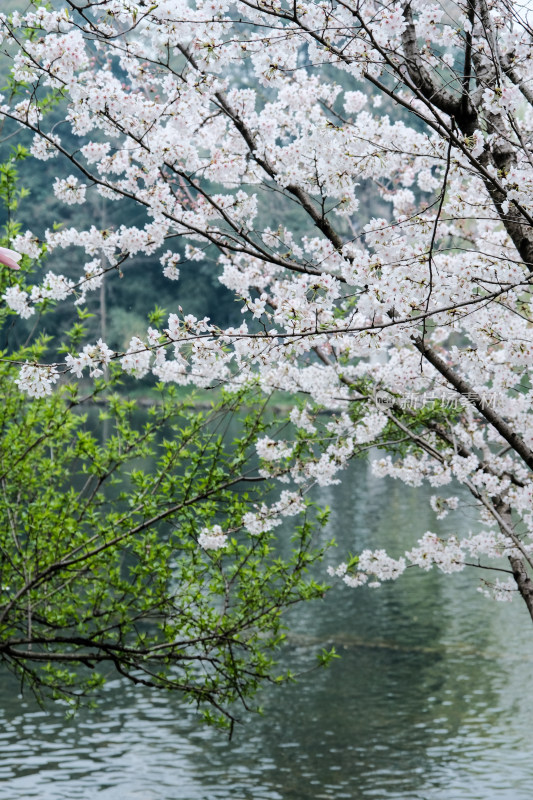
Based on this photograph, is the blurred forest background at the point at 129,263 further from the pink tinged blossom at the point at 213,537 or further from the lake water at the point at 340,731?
the pink tinged blossom at the point at 213,537

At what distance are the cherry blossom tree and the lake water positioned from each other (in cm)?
370

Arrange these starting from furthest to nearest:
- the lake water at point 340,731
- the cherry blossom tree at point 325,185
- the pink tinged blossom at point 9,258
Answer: the lake water at point 340,731, the cherry blossom tree at point 325,185, the pink tinged blossom at point 9,258

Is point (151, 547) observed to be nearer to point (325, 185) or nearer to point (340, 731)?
point (325, 185)

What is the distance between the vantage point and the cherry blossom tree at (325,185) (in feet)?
12.5

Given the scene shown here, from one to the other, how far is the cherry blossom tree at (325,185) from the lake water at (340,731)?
3.70 meters

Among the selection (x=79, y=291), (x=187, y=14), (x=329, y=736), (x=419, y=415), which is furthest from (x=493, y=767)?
(x=187, y=14)

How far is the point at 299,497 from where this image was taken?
21.2 ft

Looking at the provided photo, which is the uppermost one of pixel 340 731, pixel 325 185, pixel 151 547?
pixel 325 185

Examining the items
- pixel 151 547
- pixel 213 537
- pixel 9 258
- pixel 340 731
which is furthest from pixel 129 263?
pixel 9 258

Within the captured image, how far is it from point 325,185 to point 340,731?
7312mm

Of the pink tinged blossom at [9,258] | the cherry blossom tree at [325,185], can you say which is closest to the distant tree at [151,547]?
the cherry blossom tree at [325,185]

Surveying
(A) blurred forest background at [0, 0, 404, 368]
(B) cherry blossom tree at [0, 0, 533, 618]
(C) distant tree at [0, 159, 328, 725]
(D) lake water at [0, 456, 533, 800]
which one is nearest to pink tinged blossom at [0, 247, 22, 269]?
(B) cherry blossom tree at [0, 0, 533, 618]

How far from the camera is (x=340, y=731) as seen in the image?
33.9 feet

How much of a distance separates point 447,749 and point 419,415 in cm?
541
